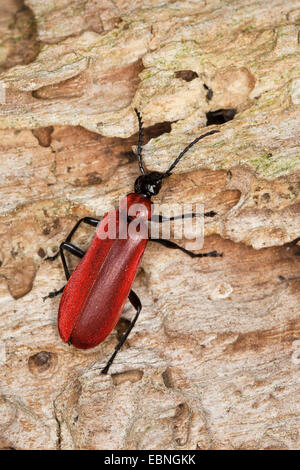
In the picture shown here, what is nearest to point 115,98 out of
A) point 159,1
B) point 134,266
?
point 159,1

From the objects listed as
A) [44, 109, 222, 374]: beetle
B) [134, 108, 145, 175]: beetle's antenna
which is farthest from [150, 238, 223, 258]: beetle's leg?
[134, 108, 145, 175]: beetle's antenna

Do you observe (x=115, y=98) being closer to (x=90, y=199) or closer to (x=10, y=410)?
(x=90, y=199)

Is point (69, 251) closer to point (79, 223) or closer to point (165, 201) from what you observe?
point (79, 223)

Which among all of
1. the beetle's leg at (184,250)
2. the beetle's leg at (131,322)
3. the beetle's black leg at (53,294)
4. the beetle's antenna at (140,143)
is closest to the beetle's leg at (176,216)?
the beetle's leg at (184,250)

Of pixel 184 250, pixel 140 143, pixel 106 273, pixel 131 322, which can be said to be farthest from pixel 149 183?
pixel 131 322

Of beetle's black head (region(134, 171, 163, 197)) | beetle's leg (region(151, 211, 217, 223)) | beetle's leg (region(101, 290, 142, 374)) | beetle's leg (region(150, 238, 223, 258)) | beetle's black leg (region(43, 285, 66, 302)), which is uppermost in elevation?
beetle's black head (region(134, 171, 163, 197))

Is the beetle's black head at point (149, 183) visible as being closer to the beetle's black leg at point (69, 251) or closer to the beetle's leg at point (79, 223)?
the beetle's leg at point (79, 223)

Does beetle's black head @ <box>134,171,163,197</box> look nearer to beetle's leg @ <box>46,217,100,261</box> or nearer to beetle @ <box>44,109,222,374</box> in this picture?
beetle @ <box>44,109,222,374</box>

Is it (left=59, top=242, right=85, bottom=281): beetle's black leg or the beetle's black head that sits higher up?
the beetle's black head
